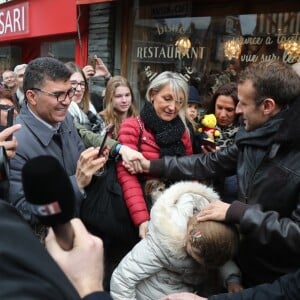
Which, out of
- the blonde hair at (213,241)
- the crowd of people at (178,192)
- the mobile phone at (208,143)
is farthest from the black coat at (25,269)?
the mobile phone at (208,143)

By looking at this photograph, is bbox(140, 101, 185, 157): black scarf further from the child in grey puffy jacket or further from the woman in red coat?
the child in grey puffy jacket

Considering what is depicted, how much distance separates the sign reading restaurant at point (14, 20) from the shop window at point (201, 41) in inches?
117

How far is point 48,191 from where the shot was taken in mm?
868

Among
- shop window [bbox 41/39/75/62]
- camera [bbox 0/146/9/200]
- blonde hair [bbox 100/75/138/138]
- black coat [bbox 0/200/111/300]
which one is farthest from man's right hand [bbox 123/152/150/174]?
shop window [bbox 41/39/75/62]

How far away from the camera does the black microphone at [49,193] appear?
87cm

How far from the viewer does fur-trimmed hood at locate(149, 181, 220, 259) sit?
1.88 metres

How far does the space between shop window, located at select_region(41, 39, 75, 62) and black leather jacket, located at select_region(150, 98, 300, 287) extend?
20.7 ft

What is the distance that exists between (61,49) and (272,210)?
23.1 ft

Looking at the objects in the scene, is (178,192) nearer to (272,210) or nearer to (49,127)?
(272,210)

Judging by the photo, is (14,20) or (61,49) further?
(14,20)

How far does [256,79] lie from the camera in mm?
1939

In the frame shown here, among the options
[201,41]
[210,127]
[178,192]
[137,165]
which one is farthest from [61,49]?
[178,192]

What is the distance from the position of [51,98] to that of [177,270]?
3.77 feet

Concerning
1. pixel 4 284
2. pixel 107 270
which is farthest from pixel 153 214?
pixel 4 284
